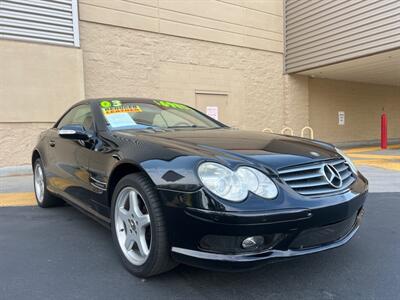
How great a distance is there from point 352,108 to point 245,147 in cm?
1431

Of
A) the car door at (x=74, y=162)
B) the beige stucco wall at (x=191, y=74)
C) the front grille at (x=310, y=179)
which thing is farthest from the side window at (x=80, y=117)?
the beige stucco wall at (x=191, y=74)

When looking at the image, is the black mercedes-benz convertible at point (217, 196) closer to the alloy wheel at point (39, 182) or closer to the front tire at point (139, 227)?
the front tire at point (139, 227)

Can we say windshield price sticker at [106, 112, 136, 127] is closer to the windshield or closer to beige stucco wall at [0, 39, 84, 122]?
the windshield

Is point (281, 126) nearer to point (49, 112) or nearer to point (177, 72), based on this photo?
point (177, 72)

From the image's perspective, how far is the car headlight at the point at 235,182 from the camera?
79.4 inches

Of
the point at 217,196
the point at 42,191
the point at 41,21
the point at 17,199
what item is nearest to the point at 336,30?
the point at 41,21

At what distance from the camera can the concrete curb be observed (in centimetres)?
759

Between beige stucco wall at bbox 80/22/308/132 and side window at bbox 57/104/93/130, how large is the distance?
190 inches

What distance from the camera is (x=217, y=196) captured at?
199 cm

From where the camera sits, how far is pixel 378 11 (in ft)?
31.2

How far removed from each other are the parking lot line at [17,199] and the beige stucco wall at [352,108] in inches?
431

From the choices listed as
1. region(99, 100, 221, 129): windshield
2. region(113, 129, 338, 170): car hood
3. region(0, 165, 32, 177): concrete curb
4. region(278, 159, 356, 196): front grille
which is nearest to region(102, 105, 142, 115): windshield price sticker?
region(99, 100, 221, 129): windshield

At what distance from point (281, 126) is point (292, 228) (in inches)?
442

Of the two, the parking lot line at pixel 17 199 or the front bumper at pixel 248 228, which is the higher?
the front bumper at pixel 248 228
